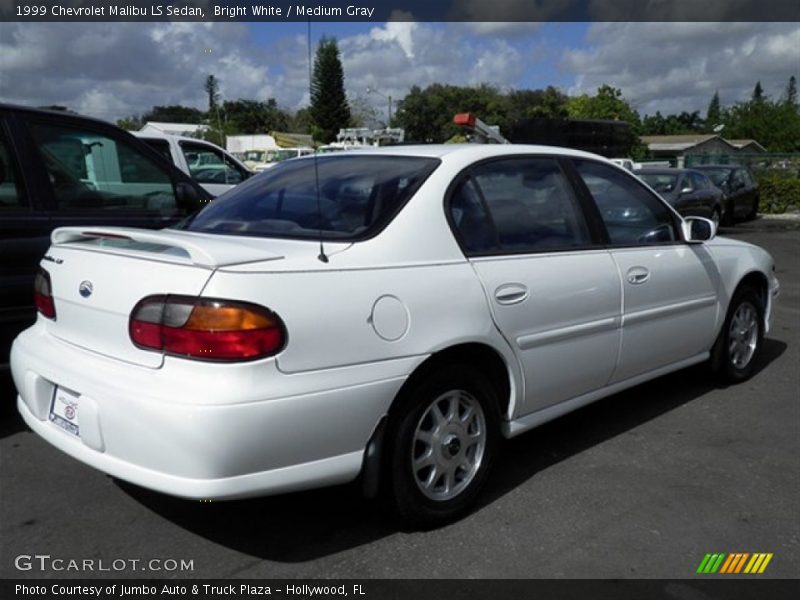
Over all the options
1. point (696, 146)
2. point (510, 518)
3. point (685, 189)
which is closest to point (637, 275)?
point (510, 518)

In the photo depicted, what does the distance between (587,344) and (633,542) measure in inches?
39.2

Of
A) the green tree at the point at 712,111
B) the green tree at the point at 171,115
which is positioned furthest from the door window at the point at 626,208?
the green tree at the point at 712,111

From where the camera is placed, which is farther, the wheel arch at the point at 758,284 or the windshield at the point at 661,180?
the windshield at the point at 661,180

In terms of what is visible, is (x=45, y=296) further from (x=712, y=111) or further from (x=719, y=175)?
(x=712, y=111)

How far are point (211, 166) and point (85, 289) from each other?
7596 mm

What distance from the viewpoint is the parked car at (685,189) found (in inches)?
550

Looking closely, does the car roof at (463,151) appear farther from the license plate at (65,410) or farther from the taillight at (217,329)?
the license plate at (65,410)

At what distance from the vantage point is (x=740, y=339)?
17.0 feet

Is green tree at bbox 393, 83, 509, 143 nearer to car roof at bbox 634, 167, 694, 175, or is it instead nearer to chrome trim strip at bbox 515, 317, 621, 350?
car roof at bbox 634, 167, 694, 175

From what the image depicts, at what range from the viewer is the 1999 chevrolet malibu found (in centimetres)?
258

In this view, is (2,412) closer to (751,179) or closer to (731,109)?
(751,179)

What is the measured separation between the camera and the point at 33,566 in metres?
2.91

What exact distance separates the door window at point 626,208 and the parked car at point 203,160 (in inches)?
229
